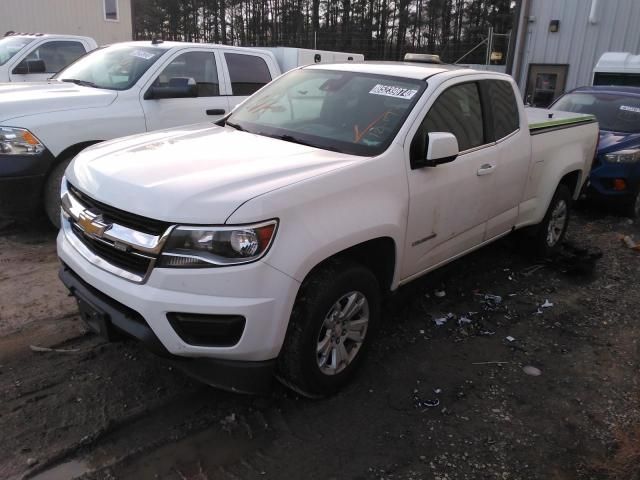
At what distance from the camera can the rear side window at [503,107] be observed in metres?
4.26

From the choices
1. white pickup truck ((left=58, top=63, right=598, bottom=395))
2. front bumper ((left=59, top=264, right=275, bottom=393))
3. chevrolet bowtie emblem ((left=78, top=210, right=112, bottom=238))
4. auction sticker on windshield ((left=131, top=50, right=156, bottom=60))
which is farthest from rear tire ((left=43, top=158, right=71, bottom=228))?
front bumper ((left=59, top=264, right=275, bottom=393))

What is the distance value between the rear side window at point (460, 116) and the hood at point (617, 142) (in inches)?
154

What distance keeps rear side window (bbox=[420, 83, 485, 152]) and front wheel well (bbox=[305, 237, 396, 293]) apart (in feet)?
2.59

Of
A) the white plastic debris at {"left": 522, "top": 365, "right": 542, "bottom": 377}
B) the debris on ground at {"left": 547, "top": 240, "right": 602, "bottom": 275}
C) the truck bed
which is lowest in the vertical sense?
the white plastic debris at {"left": 522, "top": 365, "right": 542, "bottom": 377}

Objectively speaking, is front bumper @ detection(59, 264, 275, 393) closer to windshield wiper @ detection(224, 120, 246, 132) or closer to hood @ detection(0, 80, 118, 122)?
windshield wiper @ detection(224, 120, 246, 132)

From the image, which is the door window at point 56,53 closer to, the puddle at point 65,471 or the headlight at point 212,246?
the headlight at point 212,246

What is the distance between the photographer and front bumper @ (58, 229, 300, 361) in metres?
2.40

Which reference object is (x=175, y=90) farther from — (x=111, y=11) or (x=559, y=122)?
(x=111, y=11)

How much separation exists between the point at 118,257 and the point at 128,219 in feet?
0.68

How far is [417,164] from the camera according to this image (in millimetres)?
3299

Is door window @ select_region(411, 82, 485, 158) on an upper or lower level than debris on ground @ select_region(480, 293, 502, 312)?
upper

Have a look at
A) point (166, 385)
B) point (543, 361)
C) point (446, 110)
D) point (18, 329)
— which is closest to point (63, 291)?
point (18, 329)

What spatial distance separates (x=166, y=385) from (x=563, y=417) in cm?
229

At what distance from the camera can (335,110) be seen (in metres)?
3.65
